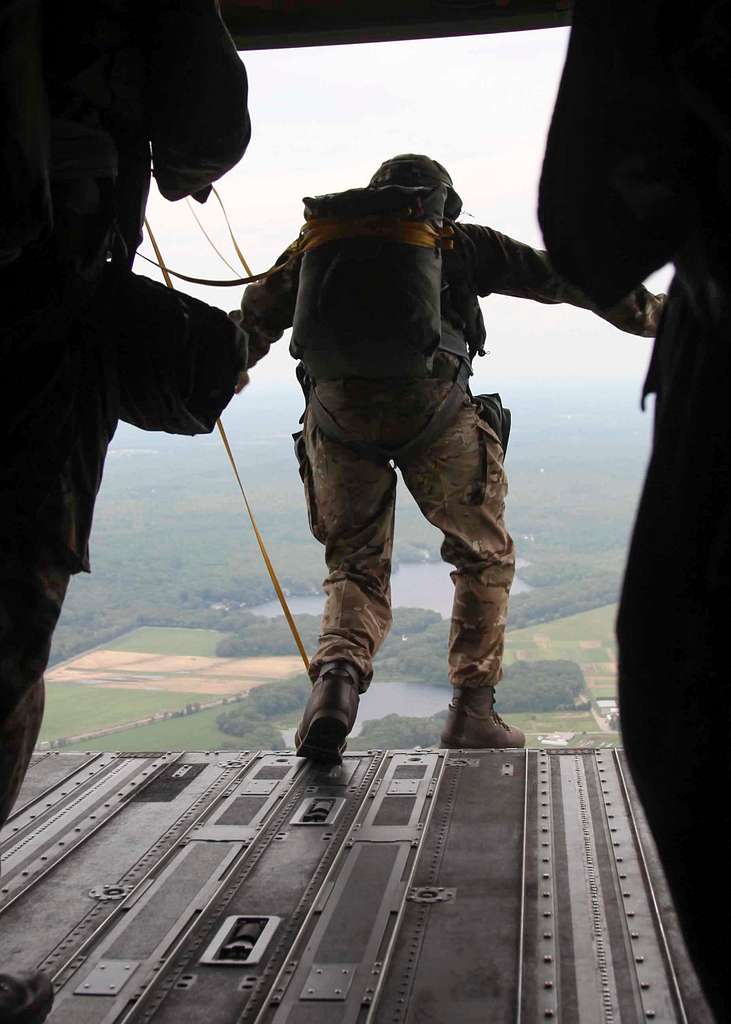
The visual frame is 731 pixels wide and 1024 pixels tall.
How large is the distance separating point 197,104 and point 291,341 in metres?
1.86

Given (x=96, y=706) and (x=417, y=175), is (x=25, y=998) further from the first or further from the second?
(x=96, y=706)

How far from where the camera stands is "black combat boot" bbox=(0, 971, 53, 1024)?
2139mm

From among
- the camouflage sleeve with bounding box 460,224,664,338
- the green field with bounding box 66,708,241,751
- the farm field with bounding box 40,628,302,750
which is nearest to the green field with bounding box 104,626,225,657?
the farm field with bounding box 40,628,302,750

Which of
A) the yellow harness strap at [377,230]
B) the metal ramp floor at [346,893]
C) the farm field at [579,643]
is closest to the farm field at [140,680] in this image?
the farm field at [579,643]

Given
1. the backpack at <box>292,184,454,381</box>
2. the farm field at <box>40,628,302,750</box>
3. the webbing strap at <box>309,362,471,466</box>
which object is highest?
the backpack at <box>292,184,454,381</box>

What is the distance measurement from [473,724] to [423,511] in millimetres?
732

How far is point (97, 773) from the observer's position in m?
3.85

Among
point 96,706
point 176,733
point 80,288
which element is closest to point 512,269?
point 80,288

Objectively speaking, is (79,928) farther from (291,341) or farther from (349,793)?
(291,341)

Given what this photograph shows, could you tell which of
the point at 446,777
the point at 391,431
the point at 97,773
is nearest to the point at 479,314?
the point at 391,431

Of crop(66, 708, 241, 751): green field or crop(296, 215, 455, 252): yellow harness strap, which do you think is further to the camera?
crop(66, 708, 241, 751): green field

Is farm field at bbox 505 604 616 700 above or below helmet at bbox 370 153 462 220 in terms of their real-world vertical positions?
below

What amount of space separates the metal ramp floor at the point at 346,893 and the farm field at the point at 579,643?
7508mm

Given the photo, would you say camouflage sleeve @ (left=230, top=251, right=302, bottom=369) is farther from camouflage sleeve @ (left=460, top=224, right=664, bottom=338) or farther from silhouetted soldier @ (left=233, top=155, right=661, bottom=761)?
camouflage sleeve @ (left=460, top=224, right=664, bottom=338)
